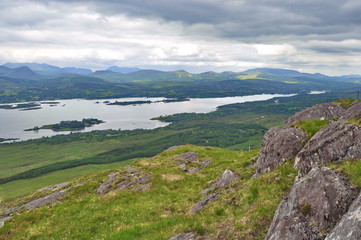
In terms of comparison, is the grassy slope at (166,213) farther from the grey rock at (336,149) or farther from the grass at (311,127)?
the grass at (311,127)

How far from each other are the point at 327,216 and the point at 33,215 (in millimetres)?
32903

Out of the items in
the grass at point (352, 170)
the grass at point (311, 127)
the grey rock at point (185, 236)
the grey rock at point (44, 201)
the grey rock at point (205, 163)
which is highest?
the grass at point (311, 127)

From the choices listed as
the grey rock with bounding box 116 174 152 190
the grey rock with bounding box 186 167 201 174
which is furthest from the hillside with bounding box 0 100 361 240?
the grey rock with bounding box 186 167 201 174

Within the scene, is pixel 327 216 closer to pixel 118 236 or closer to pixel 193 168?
pixel 118 236

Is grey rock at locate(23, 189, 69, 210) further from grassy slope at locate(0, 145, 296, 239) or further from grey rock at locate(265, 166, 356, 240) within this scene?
grey rock at locate(265, 166, 356, 240)

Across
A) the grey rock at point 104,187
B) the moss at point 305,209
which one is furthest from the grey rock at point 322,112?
the grey rock at point 104,187

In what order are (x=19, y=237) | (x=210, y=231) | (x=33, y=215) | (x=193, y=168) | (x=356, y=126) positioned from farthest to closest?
(x=193, y=168) → (x=33, y=215) → (x=19, y=237) → (x=356, y=126) → (x=210, y=231)

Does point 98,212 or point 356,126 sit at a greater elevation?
point 356,126

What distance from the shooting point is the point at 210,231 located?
19406mm

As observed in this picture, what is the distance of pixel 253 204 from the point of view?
70.5 feet

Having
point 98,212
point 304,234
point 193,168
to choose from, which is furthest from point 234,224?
point 193,168

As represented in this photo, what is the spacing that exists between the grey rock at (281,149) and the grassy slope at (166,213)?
6.35 ft

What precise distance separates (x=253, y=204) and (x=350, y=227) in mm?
9413

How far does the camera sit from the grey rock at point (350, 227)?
12141 millimetres
